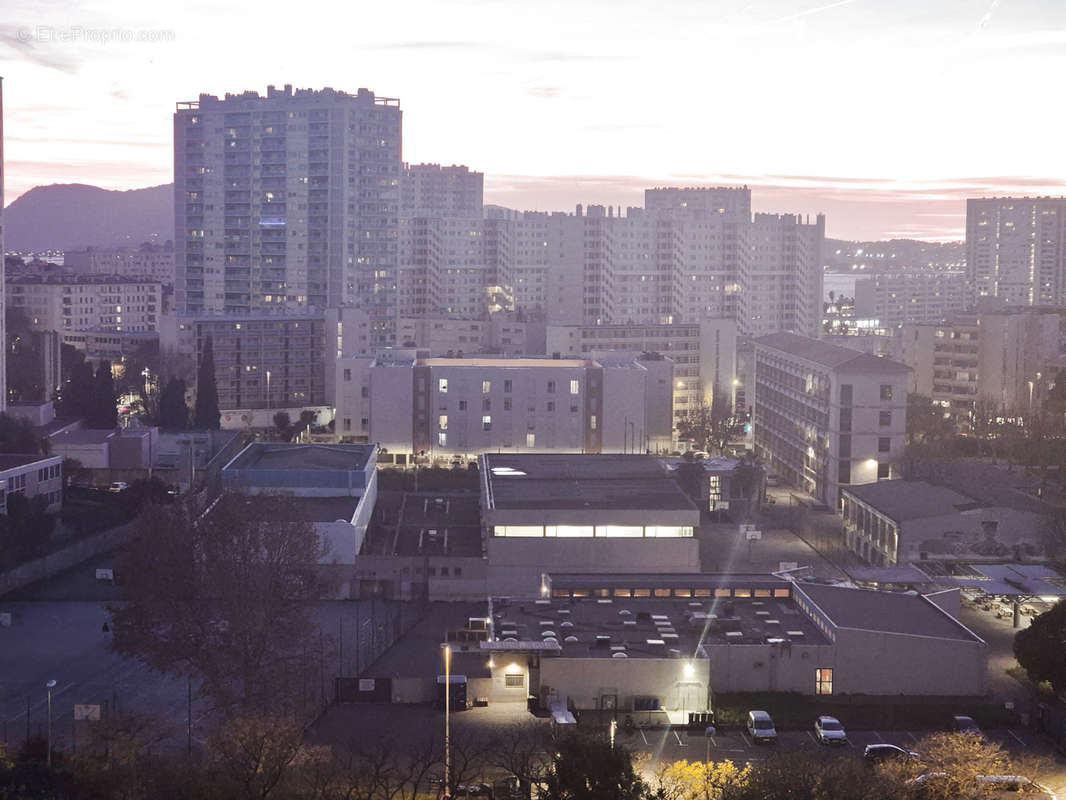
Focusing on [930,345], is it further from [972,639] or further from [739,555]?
[972,639]

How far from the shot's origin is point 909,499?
14375 millimetres

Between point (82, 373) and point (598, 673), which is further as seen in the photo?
point (82, 373)

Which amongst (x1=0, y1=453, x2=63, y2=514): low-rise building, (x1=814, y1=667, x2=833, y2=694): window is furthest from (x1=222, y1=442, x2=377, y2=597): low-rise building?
(x1=814, y1=667, x2=833, y2=694): window

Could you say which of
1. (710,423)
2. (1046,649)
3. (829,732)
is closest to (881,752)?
(829,732)

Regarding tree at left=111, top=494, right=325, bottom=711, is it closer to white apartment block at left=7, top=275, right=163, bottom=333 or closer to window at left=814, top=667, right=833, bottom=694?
window at left=814, top=667, right=833, bottom=694

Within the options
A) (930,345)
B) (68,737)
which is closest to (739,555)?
(68,737)

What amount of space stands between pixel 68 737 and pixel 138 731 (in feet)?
3.51

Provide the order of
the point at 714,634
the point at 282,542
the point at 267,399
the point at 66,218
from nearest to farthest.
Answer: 1. the point at 714,634
2. the point at 282,542
3. the point at 267,399
4. the point at 66,218

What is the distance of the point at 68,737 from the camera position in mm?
8758

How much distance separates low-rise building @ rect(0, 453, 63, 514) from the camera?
560 inches

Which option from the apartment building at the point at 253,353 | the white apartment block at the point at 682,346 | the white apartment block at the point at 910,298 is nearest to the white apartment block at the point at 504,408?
the apartment building at the point at 253,353

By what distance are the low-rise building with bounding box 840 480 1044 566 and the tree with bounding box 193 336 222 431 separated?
9906 mm

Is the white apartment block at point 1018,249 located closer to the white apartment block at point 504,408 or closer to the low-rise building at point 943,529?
the white apartment block at point 504,408

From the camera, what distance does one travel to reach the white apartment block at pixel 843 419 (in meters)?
16.8
